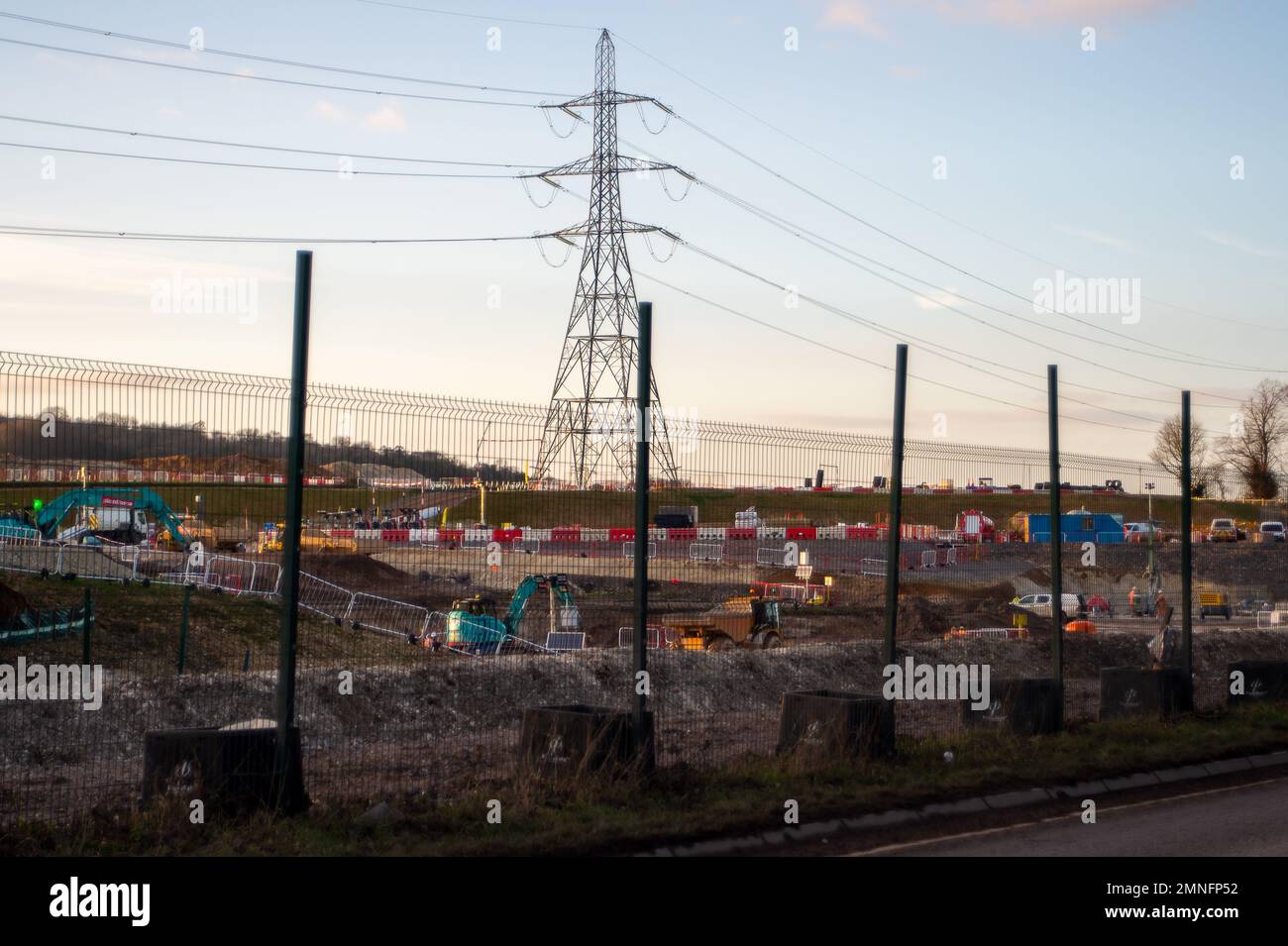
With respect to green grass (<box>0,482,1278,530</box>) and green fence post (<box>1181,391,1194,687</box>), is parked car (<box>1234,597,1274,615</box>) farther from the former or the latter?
green fence post (<box>1181,391,1194,687</box>)

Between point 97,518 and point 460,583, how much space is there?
13.4 m

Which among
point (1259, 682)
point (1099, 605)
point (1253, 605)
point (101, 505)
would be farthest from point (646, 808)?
point (1253, 605)

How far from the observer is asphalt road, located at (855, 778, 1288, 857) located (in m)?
8.70

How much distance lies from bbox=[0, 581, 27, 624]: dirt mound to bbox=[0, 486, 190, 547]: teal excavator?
125 centimetres

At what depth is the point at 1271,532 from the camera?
4472 centimetres

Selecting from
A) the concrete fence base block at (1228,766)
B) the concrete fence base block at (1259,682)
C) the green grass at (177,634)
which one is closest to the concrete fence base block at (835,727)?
the concrete fence base block at (1228,766)

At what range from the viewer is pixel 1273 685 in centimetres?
1658

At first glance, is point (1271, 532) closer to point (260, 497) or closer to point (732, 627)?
point (732, 627)

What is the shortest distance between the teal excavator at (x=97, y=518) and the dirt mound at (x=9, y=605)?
1.25 metres
